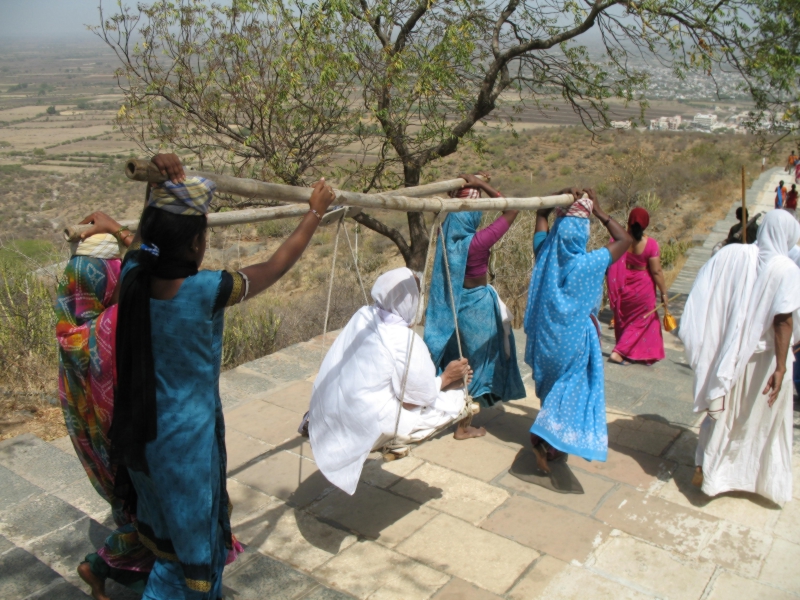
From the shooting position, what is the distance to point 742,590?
3281mm

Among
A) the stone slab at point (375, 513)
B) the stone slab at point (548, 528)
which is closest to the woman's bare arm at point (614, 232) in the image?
the stone slab at point (548, 528)

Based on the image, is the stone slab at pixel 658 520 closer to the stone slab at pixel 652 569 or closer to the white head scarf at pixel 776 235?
the stone slab at pixel 652 569

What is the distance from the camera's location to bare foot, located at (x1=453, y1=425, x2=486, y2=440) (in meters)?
4.83

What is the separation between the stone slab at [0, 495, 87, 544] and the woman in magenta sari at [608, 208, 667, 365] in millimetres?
5194

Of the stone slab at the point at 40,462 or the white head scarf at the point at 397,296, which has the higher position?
the white head scarf at the point at 397,296

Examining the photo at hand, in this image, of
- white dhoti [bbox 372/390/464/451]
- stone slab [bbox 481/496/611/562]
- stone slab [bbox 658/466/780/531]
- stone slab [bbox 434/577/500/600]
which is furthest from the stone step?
stone slab [bbox 658/466/780/531]

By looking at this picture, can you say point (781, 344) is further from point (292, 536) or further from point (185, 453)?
point (185, 453)

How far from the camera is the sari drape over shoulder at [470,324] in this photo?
470 cm

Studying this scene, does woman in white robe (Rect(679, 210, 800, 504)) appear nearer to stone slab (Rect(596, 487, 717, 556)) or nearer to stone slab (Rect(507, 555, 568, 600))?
stone slab (Rect(596, 487, 717, 556))

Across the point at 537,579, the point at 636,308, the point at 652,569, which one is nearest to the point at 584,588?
the point at 537,579

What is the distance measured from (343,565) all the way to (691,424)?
3.10 m

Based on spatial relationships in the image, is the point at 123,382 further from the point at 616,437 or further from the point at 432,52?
the point at 432,52

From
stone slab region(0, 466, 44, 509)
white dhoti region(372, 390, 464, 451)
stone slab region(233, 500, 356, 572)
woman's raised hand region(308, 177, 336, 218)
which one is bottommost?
stone slab region(233, 500, 356, 572)

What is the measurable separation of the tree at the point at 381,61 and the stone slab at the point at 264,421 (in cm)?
330
